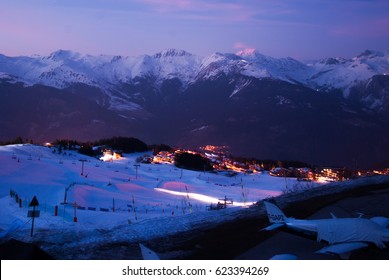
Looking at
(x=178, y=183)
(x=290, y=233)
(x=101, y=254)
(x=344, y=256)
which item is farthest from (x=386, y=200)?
(x=178, y=183)

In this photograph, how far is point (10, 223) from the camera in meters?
21.3

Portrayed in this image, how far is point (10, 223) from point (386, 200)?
16.2 metres

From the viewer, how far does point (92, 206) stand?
3662cm

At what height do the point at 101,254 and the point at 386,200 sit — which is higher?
the point at 386,200

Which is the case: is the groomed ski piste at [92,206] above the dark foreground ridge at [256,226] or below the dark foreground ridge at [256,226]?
below

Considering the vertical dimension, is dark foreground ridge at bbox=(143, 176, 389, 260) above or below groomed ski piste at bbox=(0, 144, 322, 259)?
above

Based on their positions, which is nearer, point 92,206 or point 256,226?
point 256,226

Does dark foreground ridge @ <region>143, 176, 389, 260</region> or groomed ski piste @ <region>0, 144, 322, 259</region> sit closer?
dark foreground ridge @ <region>143, 176, 389, 260</region>

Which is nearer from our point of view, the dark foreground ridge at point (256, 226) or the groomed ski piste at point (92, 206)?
the dark foreground ridge at point (256, 226)

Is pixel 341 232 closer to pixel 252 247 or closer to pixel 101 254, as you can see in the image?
pixel 252 247

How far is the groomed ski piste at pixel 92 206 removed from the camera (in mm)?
16516

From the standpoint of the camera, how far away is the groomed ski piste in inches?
650

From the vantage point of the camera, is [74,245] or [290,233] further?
[74,245]

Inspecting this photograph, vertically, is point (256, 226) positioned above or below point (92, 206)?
above
